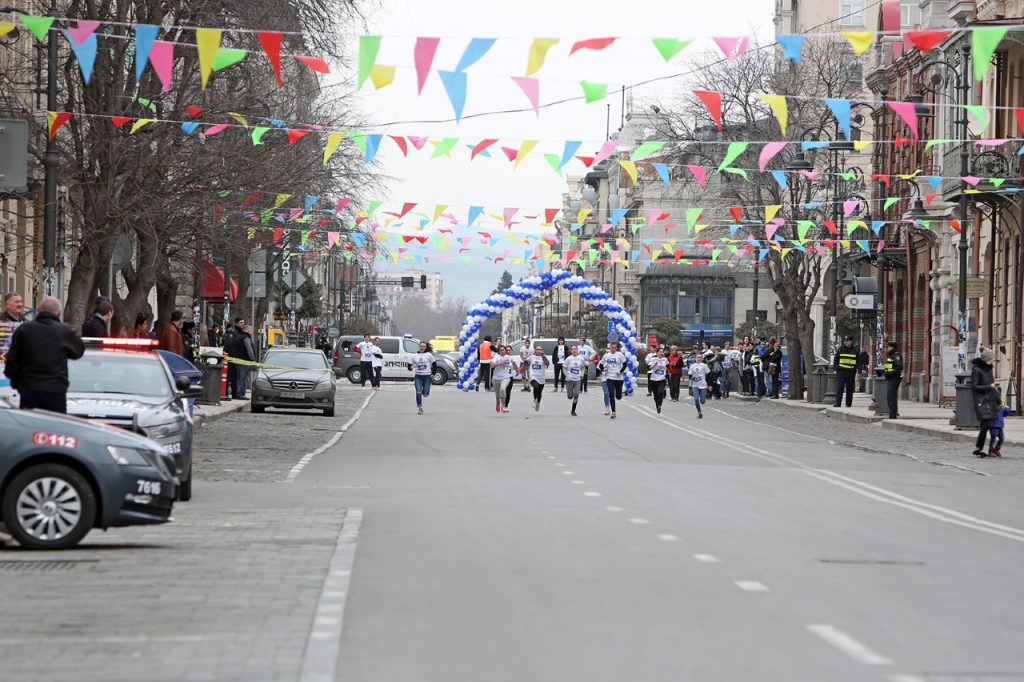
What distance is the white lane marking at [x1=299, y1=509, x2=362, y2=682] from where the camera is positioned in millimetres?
7500

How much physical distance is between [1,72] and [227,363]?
14.3 m

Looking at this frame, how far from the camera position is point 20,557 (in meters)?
11.9

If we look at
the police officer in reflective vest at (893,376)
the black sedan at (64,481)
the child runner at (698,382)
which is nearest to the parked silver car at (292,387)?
the child runner at (698,382)

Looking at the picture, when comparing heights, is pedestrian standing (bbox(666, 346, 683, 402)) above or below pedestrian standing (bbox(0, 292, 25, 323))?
below

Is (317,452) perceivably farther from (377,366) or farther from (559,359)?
(559,359)

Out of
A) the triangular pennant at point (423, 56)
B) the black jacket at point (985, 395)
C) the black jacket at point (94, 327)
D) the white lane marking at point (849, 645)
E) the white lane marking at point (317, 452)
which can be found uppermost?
the triangular pennant at point (423, 56)

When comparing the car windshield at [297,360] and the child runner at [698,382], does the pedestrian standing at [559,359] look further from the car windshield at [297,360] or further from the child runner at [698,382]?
the car windshield at [297,360]

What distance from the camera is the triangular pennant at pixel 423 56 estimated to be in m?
18.6

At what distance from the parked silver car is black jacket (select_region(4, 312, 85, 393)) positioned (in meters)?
23.0

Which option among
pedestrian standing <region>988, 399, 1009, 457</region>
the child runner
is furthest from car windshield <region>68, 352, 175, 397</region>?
the child runner

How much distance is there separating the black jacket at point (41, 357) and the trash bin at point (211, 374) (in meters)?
23.7

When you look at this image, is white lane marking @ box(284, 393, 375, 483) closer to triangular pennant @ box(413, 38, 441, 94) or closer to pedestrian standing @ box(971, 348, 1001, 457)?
triangular pennant @ box(413, 38, 441, 94)

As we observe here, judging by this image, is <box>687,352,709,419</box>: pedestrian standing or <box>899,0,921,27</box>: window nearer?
<box>687,352,709,419</box>: pedestrian standing

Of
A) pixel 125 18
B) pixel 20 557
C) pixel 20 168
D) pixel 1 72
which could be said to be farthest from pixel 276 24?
pixel 20 557
